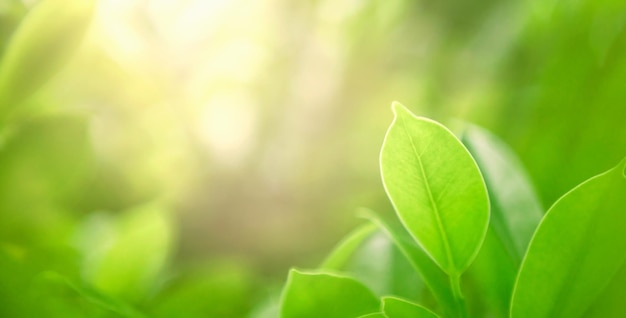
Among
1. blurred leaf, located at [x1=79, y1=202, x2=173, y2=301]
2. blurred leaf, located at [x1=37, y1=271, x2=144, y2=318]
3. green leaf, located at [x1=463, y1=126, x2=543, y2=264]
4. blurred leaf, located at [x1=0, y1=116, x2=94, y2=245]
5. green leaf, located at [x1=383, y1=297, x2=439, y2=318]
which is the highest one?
blurred leaf, located at [x1=0, y1=116, x2=94, y2=245]

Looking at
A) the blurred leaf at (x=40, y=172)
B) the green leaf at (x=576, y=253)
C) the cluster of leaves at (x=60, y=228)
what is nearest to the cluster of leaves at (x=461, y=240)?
the green leaf at (x=576, y=253)

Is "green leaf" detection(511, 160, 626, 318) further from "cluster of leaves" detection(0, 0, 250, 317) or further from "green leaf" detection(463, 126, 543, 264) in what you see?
"cluster of leaves" detection(0, 0, 250, 317)

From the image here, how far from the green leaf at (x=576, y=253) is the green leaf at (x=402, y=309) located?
5cm

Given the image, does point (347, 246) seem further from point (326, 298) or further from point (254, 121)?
point (254, 121)

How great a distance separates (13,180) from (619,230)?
41 centimetres

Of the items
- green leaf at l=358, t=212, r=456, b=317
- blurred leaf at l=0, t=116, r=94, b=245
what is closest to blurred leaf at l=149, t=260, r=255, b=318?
blurred leaf at l=0, t=116, r=94, b=245

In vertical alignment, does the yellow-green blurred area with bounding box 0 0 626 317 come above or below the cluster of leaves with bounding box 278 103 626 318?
above

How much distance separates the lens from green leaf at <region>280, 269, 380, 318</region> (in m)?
0.33

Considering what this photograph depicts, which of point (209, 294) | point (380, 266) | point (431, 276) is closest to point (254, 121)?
point (209, 294)

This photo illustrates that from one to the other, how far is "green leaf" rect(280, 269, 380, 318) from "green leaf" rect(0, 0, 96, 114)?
0.21 m

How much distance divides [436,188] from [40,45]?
26 centimetres

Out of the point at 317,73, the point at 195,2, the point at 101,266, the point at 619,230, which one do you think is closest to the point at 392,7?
the point at 317,73

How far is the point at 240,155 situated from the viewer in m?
0.91

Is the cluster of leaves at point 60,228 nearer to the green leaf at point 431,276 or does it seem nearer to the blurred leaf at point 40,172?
the blurred leaf at point 40,172
